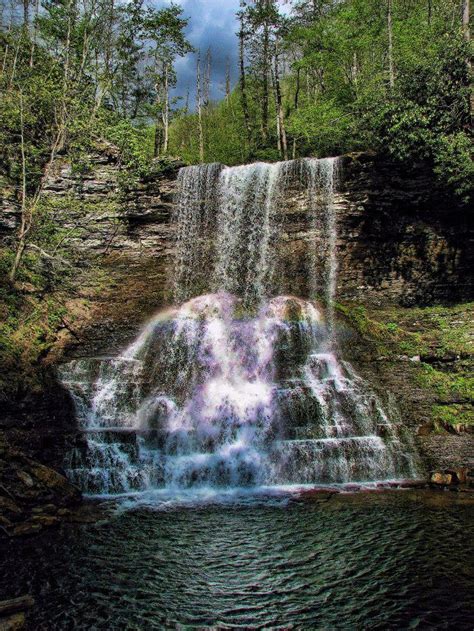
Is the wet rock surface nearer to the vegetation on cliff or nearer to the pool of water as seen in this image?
the pool of water

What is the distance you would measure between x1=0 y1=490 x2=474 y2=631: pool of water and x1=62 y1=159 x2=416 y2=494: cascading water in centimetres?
180

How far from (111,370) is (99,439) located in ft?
11.0

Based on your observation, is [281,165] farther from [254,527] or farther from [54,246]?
[254,527]

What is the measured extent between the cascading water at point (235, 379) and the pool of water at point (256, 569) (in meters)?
1.80

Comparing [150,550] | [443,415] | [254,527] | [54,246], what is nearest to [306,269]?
[443,415]

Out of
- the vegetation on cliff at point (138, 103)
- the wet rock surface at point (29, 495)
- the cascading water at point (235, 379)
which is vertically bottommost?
the wet rock surface at point (29, 495)

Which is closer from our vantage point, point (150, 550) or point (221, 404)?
point (150, 550)

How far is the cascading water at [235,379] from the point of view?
9.94 metres

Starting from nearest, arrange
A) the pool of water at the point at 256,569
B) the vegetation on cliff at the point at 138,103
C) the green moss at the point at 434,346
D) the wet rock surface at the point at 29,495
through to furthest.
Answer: the pool of water at the point at 256,569
the wet rock surface at the point at 29,495
the green moss at the point at 434,346
the vegetation on cliff at the point at 138,103

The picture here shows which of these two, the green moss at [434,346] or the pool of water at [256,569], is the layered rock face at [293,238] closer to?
the green moss at [434,346]

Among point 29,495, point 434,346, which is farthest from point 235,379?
point 29,495

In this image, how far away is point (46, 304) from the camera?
15.1 metres

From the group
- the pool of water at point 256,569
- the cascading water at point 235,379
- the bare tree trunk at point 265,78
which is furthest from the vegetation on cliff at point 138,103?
the pool of water at point 256,569

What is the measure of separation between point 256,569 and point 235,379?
24.4ft
